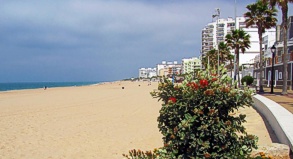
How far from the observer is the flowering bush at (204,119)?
3758 mm

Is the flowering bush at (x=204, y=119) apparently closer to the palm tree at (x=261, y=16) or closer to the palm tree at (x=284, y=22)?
the palm tree at (x=284, y=22)

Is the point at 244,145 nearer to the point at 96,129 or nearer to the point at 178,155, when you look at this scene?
the point at 178,155

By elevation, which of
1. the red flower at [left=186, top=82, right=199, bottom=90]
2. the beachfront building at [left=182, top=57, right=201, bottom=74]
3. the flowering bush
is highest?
the beachfront building at [left=182, top=57, right=201, bottom=74]

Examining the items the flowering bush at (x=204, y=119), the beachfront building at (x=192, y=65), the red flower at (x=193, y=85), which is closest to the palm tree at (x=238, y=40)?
the beachfront building at (x=192, y=65)

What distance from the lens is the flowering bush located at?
12.3ft

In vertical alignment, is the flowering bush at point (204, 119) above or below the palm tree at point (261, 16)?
below

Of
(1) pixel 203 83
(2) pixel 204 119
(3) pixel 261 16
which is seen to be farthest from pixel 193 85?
(3) pixel 261 16

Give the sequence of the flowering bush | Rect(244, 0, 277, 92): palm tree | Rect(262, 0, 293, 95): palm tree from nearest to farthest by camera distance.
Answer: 1. the flowering bush
2. Rect(262, 0, 293, 95): palm tree
3. Rect(244, 0, 277, 92): palm tree

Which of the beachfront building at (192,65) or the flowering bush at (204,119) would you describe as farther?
the beachfront building at (192,65)

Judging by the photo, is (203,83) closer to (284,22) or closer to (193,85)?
(193,85)

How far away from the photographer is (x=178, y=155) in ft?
13.3

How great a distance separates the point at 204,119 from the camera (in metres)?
3.77

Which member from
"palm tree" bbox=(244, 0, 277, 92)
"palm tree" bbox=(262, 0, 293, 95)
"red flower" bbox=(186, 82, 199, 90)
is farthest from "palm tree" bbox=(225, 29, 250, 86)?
"red flower" bbox=(186, 82, 199, 90)

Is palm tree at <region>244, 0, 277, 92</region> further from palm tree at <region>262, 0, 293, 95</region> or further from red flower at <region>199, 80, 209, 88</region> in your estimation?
red flower at <region>199, 80, 209, 88</region>
